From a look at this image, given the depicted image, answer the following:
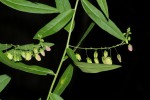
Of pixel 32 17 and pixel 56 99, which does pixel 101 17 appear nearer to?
pixel 56 99

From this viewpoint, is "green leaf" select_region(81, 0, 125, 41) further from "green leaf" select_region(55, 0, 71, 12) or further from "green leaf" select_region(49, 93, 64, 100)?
"green leaf" select_region(49, 93, 64, 100)

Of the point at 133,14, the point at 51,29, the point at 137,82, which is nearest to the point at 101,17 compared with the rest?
the point at 51,29

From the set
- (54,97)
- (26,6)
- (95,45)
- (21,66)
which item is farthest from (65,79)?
(95,45)

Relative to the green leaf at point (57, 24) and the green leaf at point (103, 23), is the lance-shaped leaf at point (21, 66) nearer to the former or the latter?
the green leaf at point (57, 24)

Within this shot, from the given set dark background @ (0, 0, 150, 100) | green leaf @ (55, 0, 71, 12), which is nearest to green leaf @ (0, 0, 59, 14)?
green leaf @ (55, 0, 71, 12)

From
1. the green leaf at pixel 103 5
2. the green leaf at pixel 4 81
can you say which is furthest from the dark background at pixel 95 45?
the green leaf at pixel 103 5

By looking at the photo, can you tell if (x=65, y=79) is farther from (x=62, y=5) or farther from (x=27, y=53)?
(x=62, y=5)

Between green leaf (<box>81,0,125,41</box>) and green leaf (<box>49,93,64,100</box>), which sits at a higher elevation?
green leaf (<box>81,0,125,41</box>)

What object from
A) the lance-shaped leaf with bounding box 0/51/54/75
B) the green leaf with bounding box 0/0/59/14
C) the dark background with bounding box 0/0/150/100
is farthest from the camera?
the dark background with bounding box 0/0/150/100

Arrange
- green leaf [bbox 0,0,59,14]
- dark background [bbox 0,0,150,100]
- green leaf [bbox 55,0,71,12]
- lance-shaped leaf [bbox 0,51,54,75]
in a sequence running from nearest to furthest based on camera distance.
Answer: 1. lance-shaped leaf [bbox 0,51,54,75]
2. green leaf [bbox 0,0,59,14]
3. green leaf [bbox 55,0,71,12]
4. dark background [bbox 0,0,150,100]
